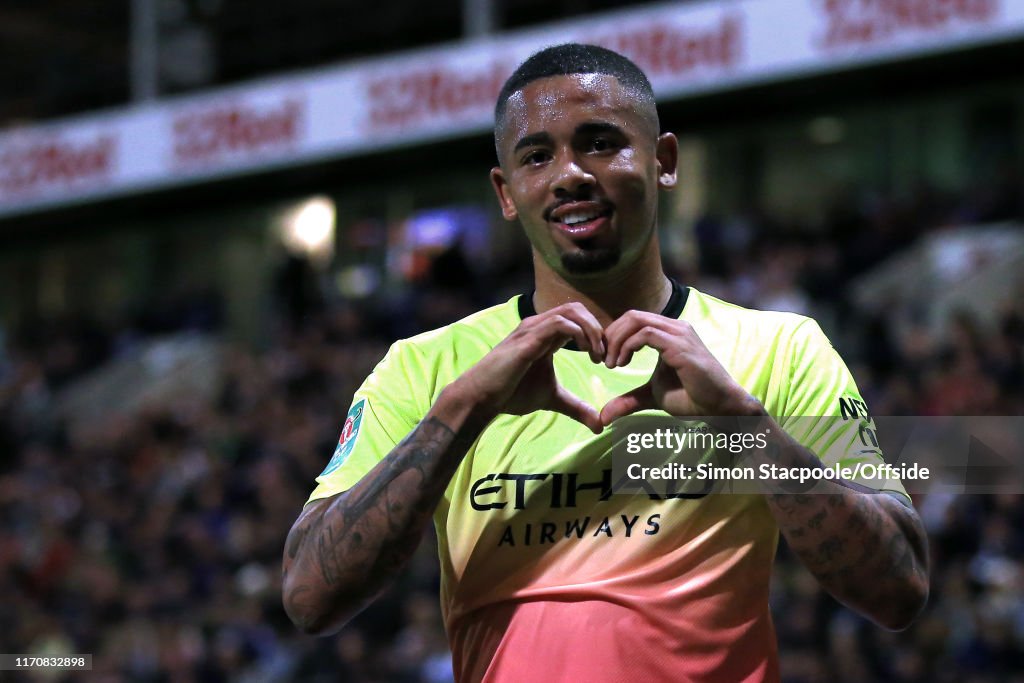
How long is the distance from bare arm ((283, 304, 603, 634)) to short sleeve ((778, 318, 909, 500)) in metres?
0.41

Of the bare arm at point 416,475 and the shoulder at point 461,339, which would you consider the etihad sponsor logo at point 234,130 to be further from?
the bare arm at point 416,475

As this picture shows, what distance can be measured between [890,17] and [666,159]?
32.2ft

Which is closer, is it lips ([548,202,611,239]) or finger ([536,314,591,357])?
finger ([536,314,591,357])

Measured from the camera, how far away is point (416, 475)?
90.0 inches

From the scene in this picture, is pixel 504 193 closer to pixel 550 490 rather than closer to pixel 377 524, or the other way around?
pixel 550 490

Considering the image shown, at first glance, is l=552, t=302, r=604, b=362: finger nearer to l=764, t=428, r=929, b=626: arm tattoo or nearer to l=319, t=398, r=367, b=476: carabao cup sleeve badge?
l=764, t=428, r=929, b=626: arm tattoo

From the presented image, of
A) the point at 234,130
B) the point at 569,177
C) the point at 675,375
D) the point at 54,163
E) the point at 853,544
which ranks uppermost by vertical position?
the point at 54,163

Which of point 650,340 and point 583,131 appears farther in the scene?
point 583,131

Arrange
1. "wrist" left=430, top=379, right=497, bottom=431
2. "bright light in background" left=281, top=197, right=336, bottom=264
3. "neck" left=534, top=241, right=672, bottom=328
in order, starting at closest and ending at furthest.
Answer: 1. "wrist" left=430, top=379, right=497, bottom=431
2. "neck" left=534, top=241, right=672, bottom=328
3. "bright light in background" left=281, top=197, right=336, bottom=264

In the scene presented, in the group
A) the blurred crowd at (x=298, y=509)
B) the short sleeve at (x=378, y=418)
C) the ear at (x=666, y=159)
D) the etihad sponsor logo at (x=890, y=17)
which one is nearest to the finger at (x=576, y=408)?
the short sleeve at (x=378, y=418)

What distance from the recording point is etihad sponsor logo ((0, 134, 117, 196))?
1633 cm

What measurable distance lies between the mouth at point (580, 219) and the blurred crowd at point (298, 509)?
5.37 m

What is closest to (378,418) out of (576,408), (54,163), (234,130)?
(576,408)

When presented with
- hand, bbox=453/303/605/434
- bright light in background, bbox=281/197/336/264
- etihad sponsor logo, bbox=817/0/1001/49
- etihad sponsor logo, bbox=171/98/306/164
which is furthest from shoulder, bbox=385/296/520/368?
bright light in background, bbox=281/197/336/264
